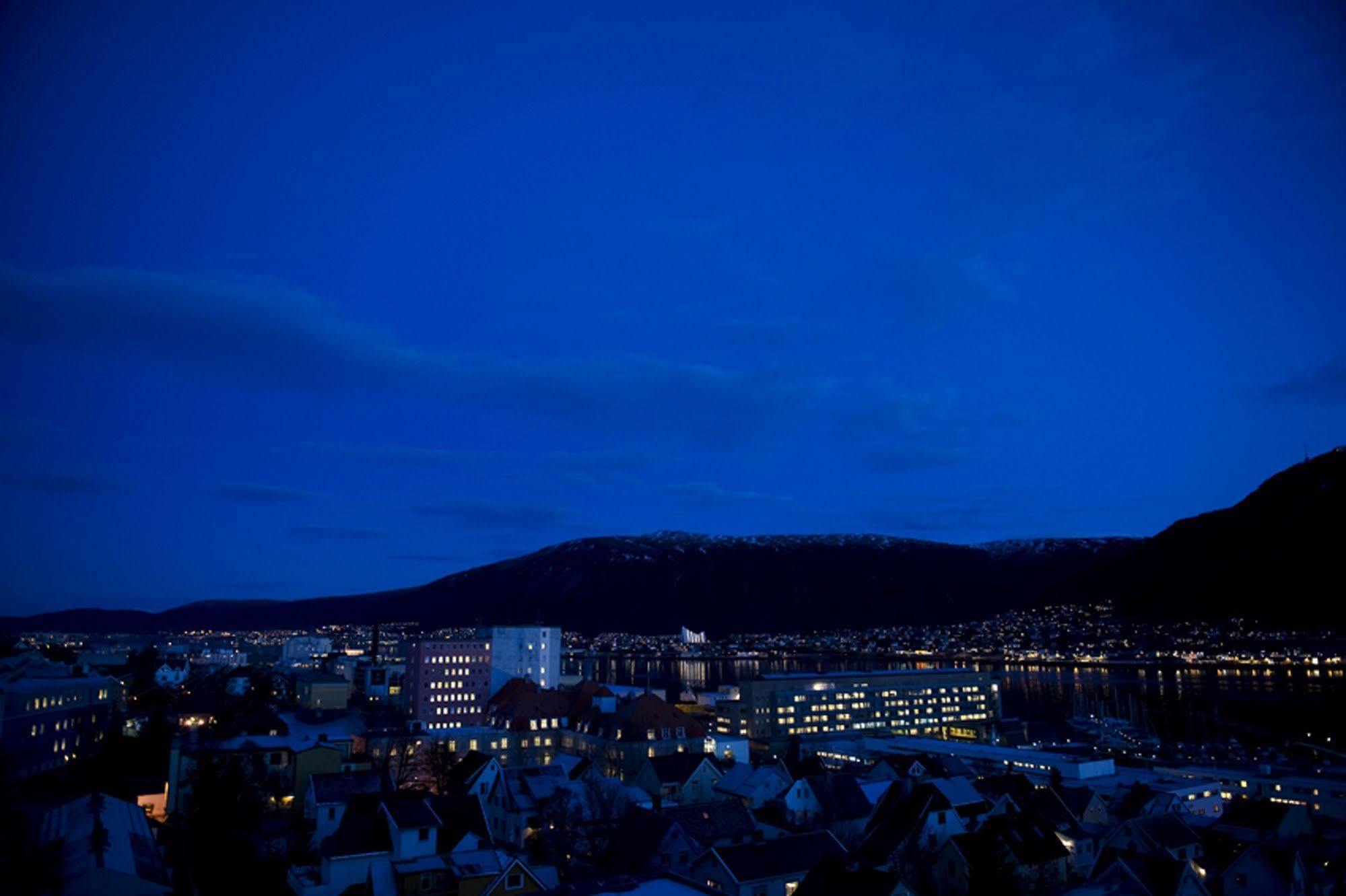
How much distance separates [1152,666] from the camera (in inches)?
5989

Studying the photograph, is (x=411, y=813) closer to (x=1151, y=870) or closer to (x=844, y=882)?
(x=844, y=882)

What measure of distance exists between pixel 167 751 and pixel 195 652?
97.2 m

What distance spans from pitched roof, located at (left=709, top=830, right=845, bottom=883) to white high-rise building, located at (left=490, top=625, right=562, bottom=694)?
7585 centimetres

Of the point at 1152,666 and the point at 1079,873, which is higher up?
the point at 1079,873

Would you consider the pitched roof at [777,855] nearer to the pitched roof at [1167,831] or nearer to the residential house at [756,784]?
the residential house at [756,784]

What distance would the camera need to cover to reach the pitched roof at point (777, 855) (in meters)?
19.3

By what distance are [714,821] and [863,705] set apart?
58.2 m

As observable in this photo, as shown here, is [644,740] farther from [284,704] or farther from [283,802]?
[284,704]

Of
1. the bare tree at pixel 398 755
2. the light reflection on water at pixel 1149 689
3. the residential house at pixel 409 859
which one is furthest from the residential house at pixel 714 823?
the light reflection on water at pixel 1149 689

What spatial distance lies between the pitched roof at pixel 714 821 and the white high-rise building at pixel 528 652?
232ft

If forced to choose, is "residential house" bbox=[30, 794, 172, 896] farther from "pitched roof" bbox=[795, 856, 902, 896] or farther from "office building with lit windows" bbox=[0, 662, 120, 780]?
"pitched roof" bbox=[795, 856, 902, 896]

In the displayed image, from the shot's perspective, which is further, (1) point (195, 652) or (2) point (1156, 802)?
(1) point (195, 652)

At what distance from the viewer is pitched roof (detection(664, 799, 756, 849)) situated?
23.5 m

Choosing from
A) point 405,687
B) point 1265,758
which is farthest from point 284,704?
point 1265,758
